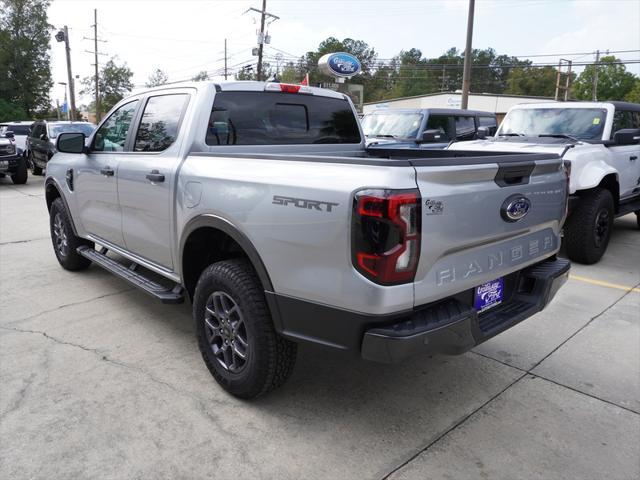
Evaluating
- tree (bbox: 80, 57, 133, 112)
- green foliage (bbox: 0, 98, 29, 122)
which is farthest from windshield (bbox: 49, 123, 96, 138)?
tree (bbox: 80, 57, 133, 112)

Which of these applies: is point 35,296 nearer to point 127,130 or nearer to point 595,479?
point 127,130

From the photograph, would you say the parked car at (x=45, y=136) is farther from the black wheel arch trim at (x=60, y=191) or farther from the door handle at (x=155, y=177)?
the door handle at (x=155, y=177)

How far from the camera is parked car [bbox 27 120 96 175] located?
14.4 meters

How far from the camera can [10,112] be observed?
142ft

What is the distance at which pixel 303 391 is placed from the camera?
3131 millimetres

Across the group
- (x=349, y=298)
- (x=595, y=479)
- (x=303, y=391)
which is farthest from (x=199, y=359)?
(x=595, y=479)

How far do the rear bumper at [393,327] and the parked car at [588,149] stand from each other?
3.01 m

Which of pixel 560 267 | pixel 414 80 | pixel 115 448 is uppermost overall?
pixel 414 80

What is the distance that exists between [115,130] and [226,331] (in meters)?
2.38

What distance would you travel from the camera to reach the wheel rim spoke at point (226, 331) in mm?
2867

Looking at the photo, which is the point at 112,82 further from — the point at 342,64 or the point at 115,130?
the point at 115,130

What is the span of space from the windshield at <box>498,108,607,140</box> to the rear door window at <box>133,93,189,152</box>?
549cm

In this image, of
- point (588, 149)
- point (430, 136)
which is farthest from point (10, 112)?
point (588, 149)

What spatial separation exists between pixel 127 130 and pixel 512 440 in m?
3.58
